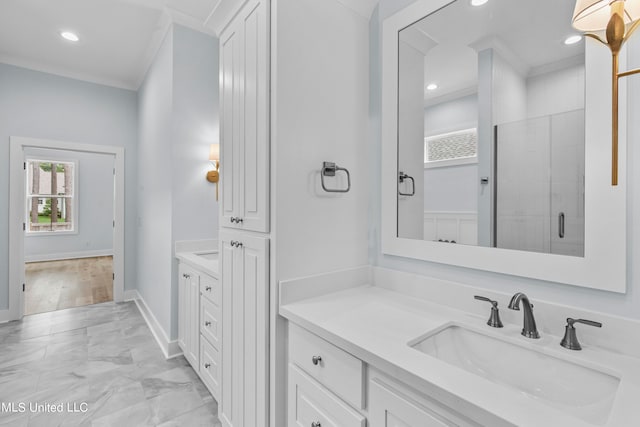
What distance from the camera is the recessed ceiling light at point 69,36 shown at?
2.93 metres

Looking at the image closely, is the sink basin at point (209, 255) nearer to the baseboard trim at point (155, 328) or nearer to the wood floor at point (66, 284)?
the baseboard trim at point (155, 328)

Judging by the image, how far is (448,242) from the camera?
1297mm

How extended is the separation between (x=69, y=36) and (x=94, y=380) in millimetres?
3194

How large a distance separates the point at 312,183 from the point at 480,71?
83cm

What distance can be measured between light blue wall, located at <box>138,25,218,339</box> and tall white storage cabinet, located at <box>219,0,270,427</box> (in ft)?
3.88

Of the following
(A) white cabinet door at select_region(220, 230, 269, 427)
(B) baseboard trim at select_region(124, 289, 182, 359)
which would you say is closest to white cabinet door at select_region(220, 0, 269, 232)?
(A) white cabinet door at select_region(220, 230, 269, 427)

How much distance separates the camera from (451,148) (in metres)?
1.32

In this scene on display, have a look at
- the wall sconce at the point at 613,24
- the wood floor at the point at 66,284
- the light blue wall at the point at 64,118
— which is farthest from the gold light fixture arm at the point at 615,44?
the wood floor at the point at 66,284

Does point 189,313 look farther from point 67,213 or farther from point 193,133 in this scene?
point 67,213

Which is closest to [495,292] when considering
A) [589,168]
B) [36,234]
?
[589,168]

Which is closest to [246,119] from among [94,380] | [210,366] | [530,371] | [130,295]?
[530,371]

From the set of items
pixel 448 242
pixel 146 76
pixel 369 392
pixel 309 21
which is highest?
pixel 146 76

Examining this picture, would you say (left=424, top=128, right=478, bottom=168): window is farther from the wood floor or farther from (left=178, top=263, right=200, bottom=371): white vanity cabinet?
the wood floor

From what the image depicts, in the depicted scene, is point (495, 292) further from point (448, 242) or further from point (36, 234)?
point (36, 234)
